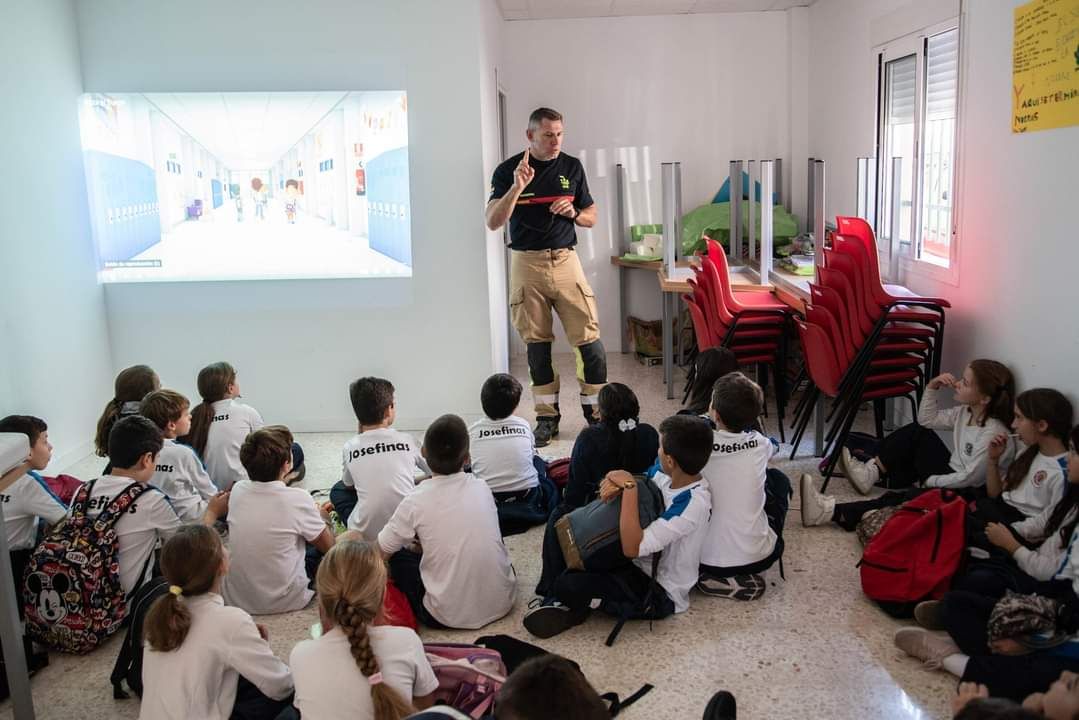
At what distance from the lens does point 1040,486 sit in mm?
3189

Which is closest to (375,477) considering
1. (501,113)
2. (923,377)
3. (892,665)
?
(892,665)

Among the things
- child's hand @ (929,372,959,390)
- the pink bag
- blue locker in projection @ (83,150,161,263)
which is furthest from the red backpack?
blue locker in projection @ (83,150,161,263)

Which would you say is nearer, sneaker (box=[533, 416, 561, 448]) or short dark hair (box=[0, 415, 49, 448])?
short dark hair (box=[0, 415, 49, 448])

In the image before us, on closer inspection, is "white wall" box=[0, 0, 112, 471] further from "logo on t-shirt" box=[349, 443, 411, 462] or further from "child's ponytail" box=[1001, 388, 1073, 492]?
"child's ponytail" box=[1001, 388, 1073, 492]

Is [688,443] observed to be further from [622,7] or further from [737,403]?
[622,7]

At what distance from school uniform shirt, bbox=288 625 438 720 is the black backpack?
0.72 m

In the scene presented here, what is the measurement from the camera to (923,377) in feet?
14.2

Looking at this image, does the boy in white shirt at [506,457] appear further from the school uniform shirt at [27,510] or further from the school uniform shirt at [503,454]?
the school uniform shirt at [27,510]

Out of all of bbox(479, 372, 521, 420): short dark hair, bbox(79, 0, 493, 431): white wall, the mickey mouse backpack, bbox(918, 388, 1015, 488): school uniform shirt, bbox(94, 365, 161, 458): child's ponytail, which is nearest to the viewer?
the mickey mouse backpack

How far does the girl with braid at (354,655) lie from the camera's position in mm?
2156

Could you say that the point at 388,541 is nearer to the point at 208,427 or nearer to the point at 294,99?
the point at 208,427

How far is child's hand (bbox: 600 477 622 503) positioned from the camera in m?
3.00

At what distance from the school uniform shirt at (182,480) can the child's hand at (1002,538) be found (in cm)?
263

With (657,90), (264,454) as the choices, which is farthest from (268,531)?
(657,90)
